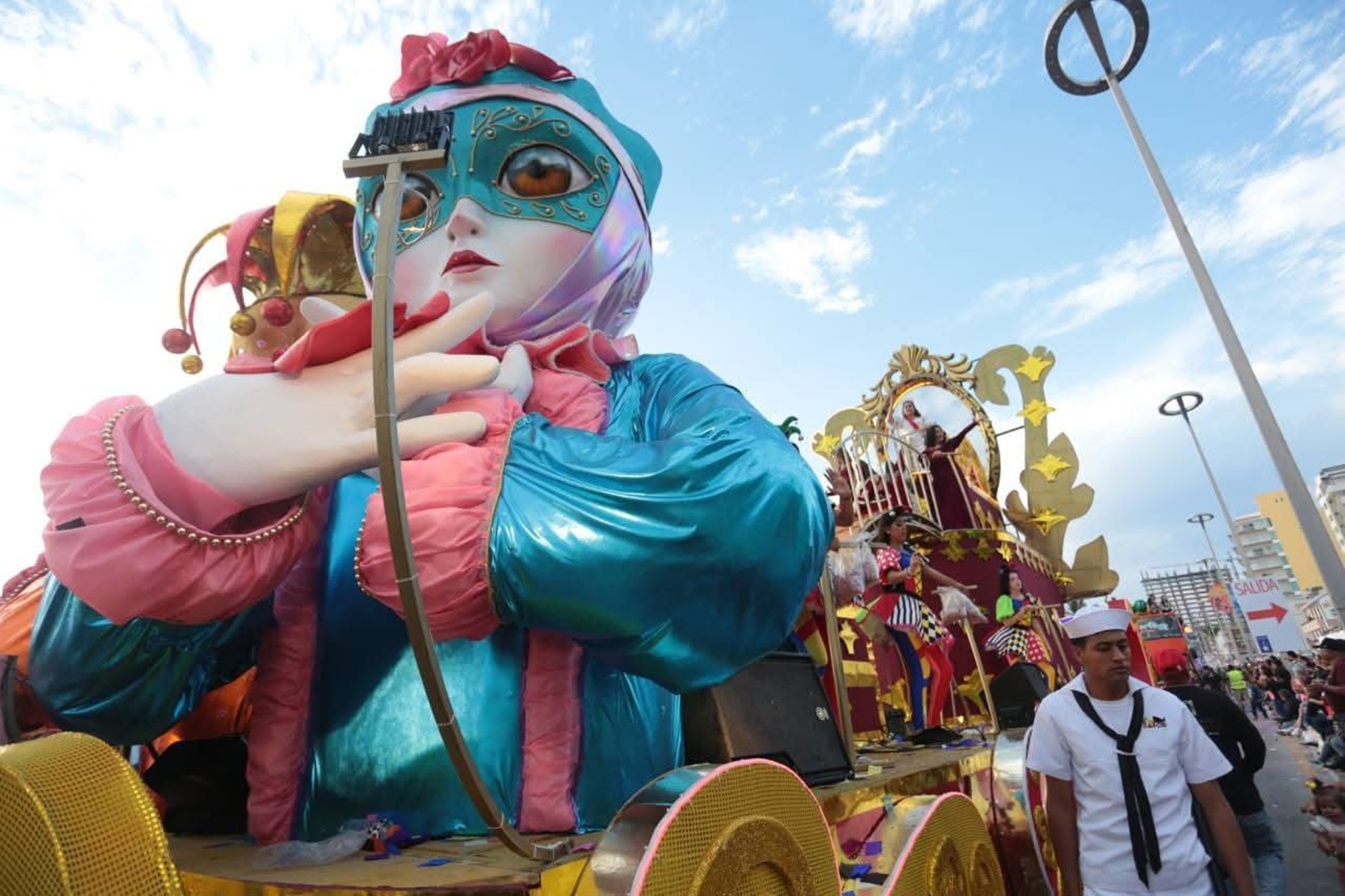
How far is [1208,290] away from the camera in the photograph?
17.5 ft

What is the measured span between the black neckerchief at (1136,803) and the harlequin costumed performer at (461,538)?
108 centimetres

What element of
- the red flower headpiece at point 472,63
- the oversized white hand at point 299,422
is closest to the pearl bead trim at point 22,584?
the oversized white hand at point 299,422

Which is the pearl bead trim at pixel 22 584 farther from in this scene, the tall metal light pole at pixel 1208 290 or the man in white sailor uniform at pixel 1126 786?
the tall metal light pole at pixel 1208 290

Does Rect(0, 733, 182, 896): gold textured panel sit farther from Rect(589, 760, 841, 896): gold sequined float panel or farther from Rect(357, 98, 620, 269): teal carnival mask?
Rect(357, 98, 620, 269): teal carnival mask

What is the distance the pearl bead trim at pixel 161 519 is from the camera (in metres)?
1.02

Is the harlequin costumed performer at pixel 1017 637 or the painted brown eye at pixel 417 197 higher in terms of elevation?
the painted brown eye at pixel 417 197

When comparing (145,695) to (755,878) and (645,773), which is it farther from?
(755,878)

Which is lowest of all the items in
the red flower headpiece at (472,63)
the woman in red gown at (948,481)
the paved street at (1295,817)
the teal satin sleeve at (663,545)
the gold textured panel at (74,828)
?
the paved street at (1295,817)

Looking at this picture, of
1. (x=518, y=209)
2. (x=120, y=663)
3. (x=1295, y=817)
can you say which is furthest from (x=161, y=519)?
(x=1295, y=817)

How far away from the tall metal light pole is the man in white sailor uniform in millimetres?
3242

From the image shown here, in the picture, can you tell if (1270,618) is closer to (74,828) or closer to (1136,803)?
(1136,803)

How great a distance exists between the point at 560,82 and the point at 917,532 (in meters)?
6.09

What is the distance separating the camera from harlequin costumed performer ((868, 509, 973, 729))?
4.14 metres

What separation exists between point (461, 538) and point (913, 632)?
145 inches
